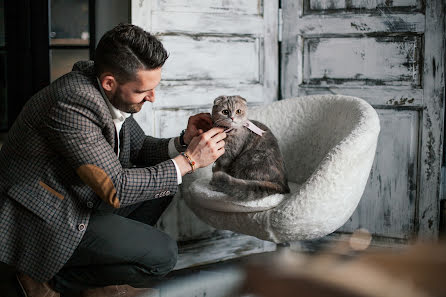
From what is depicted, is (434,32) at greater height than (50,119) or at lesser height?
greater

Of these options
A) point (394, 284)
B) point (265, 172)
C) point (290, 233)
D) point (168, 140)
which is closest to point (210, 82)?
point (168, 140)

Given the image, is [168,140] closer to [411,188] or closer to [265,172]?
[265,172]

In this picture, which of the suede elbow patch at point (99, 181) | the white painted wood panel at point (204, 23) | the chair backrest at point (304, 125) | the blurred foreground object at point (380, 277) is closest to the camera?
the blurred foreground object at point (380, 277)

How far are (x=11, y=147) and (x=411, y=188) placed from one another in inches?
80.2

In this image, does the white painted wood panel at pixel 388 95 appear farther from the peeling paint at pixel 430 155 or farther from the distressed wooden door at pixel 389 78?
the peeling paint at pixel 430 155

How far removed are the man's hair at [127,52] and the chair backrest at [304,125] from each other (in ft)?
2.75

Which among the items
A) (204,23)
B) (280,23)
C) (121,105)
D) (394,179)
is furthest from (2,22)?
(394,179)

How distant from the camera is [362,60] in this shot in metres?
2.90

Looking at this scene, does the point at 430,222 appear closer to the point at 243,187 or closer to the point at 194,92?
the point at 243,187

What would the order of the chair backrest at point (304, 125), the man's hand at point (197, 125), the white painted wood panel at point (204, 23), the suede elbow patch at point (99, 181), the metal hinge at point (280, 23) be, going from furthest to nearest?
the metal hinge at point (280, 23) → the white painted wood panel at point (204, 23) → the chair backrest at point (304, 125) → the man's hand at point (197, 125) → the suede elbow patch at point (99, 181)

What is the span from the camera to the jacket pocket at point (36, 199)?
1777 millimetres

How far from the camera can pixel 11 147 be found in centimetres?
187

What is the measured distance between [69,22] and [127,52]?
5.89ft

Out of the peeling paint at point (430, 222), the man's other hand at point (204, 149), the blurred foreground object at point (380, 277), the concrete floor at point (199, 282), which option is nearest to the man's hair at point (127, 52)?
the man's other hand at point (204, 149)
